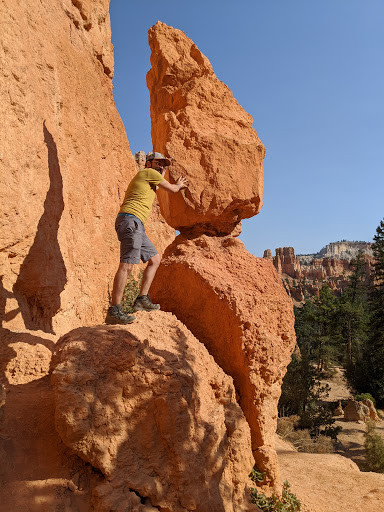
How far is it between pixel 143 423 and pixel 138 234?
1.61m

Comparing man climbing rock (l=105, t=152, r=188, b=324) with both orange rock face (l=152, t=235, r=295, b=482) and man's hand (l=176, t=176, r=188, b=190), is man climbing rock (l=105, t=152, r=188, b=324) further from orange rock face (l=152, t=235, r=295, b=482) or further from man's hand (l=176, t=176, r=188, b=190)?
orange rock face (l=152, t=235, r=295, b=482)

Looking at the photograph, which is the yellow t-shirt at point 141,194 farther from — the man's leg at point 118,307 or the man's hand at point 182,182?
the man's leg at point 118,307

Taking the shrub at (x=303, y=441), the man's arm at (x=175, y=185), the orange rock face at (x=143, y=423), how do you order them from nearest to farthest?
the orange rock face at (x=143, y=423) < the man's arm at (x=175, y=185) < the shrub at (x=303, y=441)

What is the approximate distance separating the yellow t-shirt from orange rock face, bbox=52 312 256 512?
A: 3.66 ft

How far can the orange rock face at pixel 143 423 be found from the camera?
7.27 feet

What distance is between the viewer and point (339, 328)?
71.9 feet

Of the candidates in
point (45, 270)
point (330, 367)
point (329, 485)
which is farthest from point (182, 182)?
point (330, 367)

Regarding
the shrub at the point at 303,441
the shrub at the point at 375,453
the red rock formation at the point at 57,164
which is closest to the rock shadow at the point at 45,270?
the red rock formation at the point at 57,164

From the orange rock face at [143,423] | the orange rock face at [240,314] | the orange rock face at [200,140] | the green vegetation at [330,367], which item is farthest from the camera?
the green vegetation at [330,367]

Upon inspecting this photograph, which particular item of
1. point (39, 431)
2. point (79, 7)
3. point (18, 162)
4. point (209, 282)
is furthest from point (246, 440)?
point (79, 7)

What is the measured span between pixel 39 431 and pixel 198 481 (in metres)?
1.10

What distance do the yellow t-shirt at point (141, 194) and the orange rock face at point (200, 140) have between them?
442 millimetres

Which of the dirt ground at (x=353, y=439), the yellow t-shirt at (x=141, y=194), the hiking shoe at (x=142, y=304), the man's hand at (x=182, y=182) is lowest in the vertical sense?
the dirt ground at (x=353, y=439)

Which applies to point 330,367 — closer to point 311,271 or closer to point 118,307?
point 118,307
